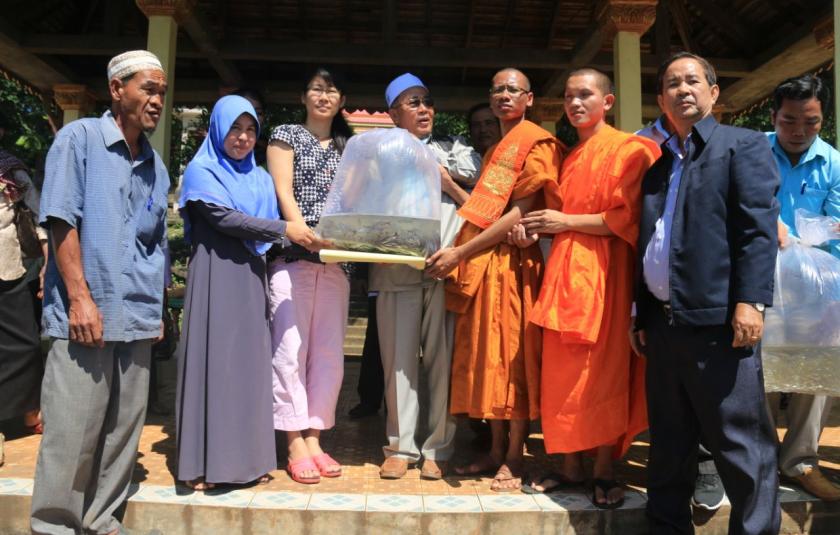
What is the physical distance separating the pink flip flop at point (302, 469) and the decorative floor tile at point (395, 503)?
1.05ft

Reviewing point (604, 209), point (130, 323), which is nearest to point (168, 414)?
point (130, 323)

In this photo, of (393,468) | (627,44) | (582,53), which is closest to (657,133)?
(393,468)

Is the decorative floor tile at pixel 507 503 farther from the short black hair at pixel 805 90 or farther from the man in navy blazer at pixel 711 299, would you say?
the short black hair at pixel 805 90

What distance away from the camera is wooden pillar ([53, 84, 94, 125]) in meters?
8.66

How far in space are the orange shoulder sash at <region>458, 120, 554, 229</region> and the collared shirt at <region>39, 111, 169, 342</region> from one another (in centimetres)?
144

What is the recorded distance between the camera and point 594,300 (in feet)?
8.79

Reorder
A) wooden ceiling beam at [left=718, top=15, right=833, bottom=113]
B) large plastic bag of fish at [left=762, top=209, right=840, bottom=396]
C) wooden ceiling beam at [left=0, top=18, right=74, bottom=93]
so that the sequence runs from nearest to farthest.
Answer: large plastic bag of fish at [left=762, top=209, right=840, bottom=396] → wooden ceiling beam at [left=718, top=15, right=833, bottom=113] → wooden ceiling beam at [left=0, top=18, right=74, bottom=93]

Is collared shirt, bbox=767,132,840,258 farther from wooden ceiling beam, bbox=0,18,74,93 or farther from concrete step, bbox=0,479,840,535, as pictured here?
wooden ceiling beam, bbox=0,18,74,93

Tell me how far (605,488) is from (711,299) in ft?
3.36

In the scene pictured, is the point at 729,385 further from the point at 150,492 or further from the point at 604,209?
the point at 150,492

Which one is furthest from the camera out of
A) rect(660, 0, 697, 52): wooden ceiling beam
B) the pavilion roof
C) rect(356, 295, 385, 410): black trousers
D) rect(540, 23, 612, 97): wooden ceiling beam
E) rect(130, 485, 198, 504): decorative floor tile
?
rect(660, 0, 697, 52): wooden ceiling beam

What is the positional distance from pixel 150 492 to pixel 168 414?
1599 mm

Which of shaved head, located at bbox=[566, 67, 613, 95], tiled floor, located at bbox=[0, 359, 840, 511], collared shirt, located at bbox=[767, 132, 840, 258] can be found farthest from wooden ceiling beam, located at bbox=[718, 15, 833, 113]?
tiled floor, located at bbox=[0, 359, 840, 511]

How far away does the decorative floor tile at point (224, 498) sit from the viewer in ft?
8.70
